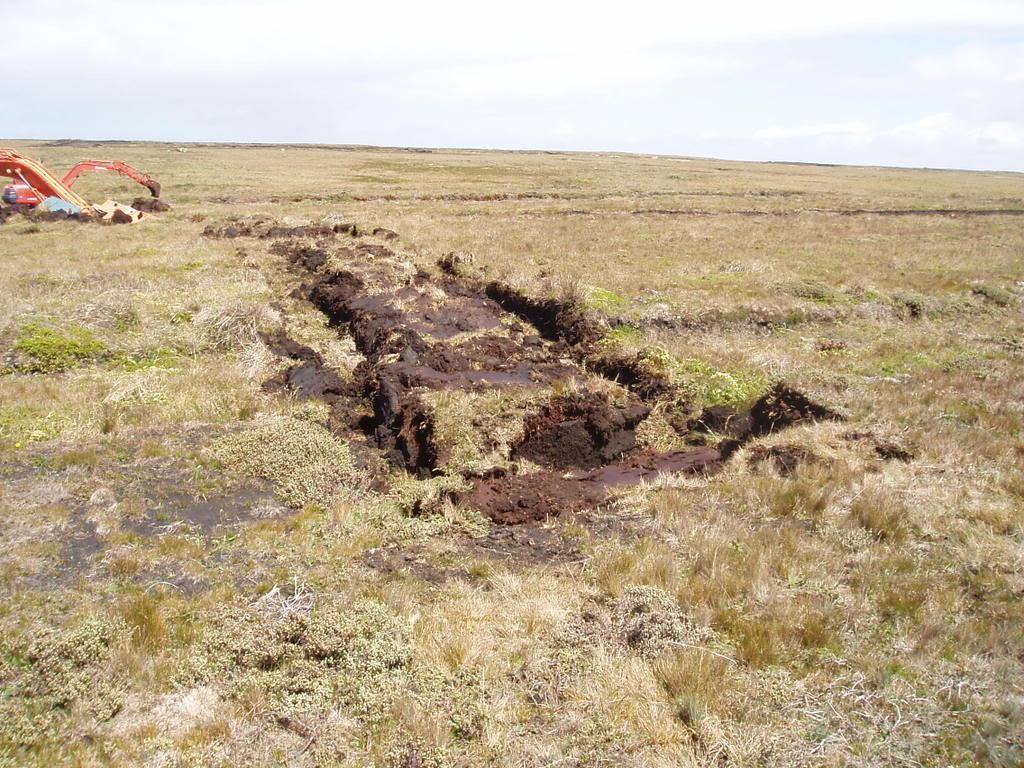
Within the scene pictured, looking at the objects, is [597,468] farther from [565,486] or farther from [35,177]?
[35,177]

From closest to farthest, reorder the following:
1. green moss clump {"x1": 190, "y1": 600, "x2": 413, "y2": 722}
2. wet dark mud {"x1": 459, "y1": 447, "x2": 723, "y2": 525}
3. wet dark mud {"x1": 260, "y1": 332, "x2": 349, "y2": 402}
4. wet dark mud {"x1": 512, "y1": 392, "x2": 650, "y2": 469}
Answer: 1. green moss clump {"x1": 190, "y1": 600, "x2": 413, "y2": 722}
2. wet dark mud {"x1": 459, "y1": 447, "x2": 723, "y2": 525}
3. wet dark mud {"x1": 512, "y1": 392, "x2": 650, "y2": 469}
4. wet dark mud {"x1": 260, "y1": 332, "x2": 349, "y2": 402}

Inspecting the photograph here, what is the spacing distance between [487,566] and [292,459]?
354cm

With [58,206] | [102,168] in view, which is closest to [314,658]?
[58,206]

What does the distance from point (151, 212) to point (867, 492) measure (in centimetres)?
3116

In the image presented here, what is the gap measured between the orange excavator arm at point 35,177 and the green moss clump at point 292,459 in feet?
76.7

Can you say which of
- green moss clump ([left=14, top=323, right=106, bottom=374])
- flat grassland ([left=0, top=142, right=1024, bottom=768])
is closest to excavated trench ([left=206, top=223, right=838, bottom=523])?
flat grassland ([left=0, top=142, right=1024, bottom=768])

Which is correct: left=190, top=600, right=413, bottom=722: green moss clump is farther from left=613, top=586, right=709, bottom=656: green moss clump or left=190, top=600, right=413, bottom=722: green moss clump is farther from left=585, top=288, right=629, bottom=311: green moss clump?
left=585, top=288, right=629, bottom=311: green moss clump

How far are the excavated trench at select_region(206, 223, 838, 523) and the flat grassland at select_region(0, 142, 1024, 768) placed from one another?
284 mm

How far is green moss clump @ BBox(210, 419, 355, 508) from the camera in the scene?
25.2ft

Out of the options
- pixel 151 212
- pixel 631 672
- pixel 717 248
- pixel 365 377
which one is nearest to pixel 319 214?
pixel 151 212

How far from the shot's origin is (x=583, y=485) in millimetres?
7828

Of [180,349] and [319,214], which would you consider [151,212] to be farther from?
[180,349]

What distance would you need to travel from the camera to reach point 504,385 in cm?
1077

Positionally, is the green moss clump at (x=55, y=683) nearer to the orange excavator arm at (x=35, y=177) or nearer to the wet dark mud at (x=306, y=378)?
the wet dark mud at (x=306, y=378)
